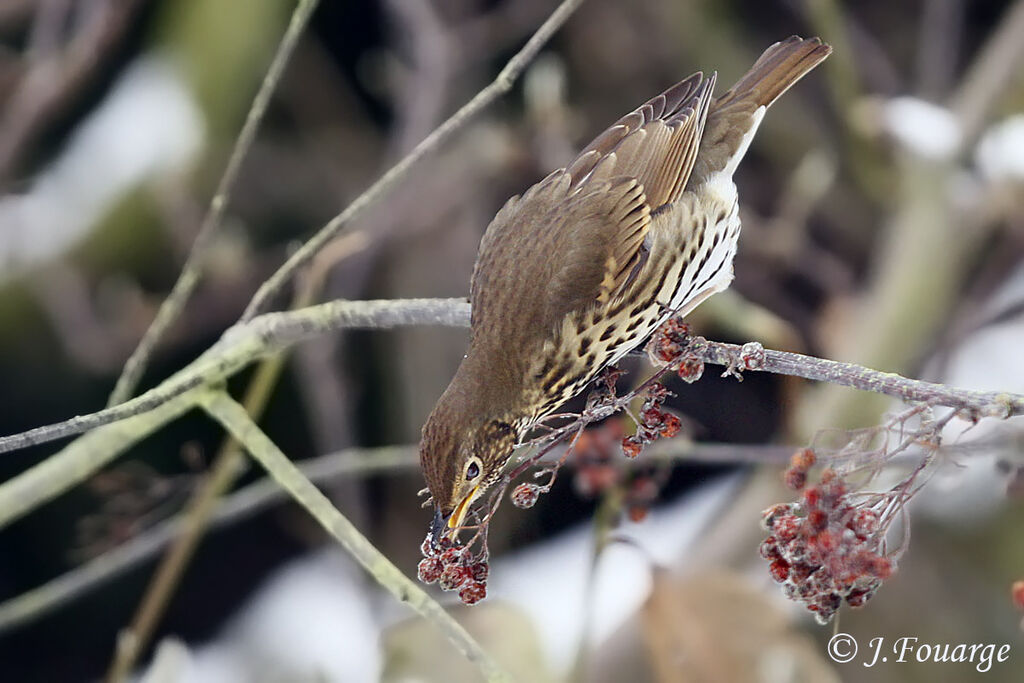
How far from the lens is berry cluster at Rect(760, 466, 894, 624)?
26.8 inches

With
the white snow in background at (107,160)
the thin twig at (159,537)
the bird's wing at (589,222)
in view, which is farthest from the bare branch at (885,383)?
the white snow in background at (107,160)

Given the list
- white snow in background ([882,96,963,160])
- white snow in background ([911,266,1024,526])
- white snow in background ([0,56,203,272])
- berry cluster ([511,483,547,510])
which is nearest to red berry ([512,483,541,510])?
berry cluster ([511,483,547,510])

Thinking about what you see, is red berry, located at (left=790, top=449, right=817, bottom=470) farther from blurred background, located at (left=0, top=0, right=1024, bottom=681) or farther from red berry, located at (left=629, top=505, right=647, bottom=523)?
blurred background, located at (left=0, top=0, right=1024, bottom=681)

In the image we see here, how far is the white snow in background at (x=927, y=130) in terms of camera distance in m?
1.71

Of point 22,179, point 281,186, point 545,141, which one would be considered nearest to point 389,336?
point 281,186

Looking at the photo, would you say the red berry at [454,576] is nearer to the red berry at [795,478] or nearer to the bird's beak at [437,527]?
the bird's beak at [437,527]

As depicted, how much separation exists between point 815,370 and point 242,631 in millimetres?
1385

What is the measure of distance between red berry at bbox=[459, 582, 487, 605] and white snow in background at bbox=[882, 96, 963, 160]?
1.30m

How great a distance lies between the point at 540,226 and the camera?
92 centimetres

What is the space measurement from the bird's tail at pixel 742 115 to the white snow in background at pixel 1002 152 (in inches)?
33.3

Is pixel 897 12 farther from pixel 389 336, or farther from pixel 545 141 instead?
pixel 389 336

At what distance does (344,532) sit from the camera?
795mm

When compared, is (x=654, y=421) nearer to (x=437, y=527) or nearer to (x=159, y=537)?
(x=437, y=527)

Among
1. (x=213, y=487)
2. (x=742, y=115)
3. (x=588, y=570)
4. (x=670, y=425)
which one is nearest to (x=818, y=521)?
(x=670, y=425)
